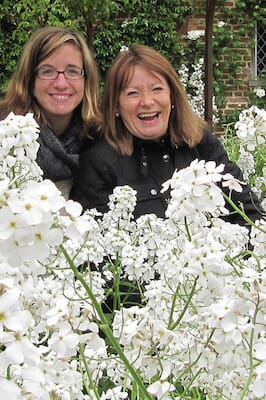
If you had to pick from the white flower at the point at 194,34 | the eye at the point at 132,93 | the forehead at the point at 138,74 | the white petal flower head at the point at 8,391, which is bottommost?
the white flower at the point at 194,34

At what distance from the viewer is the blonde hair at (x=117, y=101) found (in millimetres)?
3143

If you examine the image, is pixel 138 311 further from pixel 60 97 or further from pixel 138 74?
pixel 138 74

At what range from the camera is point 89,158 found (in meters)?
3.12

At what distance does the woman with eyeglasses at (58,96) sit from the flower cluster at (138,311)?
121 cm

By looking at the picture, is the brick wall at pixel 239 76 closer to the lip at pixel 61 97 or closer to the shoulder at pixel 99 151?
the shoulder at pixel 99 151

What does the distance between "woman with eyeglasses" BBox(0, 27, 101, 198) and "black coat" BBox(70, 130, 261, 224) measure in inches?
2.4

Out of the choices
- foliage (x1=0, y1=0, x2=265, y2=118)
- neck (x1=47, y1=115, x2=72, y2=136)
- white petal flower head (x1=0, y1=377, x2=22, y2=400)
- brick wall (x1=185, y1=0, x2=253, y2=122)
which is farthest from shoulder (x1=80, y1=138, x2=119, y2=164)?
brick wall (x1=185, y1=0, x2=253, y2=122)

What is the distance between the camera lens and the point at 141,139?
10.4 feet

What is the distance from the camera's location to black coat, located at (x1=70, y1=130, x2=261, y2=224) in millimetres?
3070

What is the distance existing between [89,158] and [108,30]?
21.3 feet

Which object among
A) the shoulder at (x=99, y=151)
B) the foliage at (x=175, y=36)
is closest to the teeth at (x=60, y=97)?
the shoulder at (x=99, y=151)

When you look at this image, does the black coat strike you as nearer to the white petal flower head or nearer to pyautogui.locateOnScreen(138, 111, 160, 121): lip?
pyautogui.locateOnScreen(138, 111, 160, 121): lip

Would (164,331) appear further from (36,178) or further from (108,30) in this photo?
(108,30)

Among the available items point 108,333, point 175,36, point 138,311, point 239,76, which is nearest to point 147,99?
point 138,311
